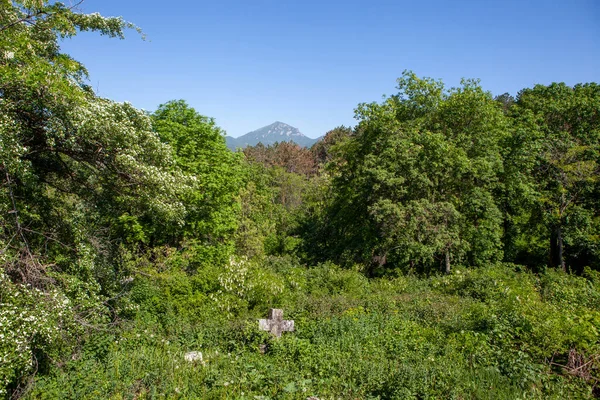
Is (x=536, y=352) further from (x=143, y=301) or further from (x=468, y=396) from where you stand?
(x=143, y=301)

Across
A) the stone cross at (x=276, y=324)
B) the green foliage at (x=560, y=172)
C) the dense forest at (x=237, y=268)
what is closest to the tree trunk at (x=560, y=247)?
the green foliage at (x=560, y=172)

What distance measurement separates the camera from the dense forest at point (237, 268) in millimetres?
7730

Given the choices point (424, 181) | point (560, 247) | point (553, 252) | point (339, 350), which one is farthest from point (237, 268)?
point (553, 252)

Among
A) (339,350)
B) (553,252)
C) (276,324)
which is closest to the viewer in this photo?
(339,350)

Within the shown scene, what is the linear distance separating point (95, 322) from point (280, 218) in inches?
1157

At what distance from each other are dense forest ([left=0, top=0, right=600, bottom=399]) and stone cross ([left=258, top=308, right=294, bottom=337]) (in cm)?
31

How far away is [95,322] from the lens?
360 inches

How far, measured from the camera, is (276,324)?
10758mm

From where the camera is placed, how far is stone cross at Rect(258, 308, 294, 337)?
10.6m

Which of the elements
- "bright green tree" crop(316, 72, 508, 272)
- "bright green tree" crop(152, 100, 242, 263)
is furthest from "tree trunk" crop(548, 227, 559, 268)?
"bright green tree" crop(152, 100, 242, 263)

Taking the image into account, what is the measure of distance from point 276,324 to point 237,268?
4021mm

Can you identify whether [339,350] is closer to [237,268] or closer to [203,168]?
[237,268]

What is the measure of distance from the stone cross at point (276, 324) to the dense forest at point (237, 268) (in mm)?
306

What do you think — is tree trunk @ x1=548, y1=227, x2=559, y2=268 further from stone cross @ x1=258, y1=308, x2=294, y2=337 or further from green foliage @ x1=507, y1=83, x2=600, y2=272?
stone cross @ x1=258, y1=308, x2=294, y2=337
